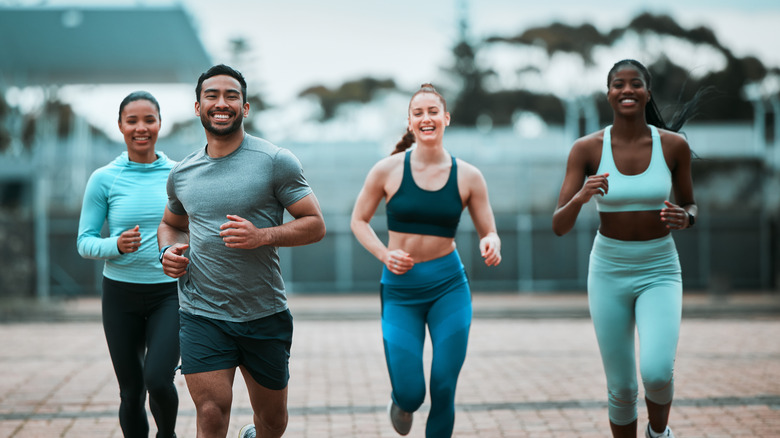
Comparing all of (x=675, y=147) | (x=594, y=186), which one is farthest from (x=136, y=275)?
(x=675, y=147)

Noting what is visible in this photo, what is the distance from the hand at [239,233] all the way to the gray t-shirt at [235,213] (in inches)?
7.5

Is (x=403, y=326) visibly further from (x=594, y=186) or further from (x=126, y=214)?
(x=126, y=214)

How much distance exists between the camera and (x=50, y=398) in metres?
7.72

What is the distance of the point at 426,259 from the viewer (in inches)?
193

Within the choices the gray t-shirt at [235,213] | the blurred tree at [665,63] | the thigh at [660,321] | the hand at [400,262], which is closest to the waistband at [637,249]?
the thigh at [660,321]

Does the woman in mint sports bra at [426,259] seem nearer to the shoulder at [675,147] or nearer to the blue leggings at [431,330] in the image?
the blue leggings at [431,330]

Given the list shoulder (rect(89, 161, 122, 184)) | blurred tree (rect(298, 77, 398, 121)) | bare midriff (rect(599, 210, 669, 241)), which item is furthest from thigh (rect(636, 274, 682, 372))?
blurred tree (rect(298, 77, 398, 121))

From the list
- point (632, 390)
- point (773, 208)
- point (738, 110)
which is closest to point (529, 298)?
point (773, 208)

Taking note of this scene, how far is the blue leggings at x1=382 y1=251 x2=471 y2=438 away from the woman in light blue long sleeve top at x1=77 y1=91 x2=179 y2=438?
118 centimetres

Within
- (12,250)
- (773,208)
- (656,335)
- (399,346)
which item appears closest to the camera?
(656,335)

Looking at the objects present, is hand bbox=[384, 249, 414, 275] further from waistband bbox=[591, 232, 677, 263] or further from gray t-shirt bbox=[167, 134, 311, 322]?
waistband bbox=[591, 232, 677, 263]

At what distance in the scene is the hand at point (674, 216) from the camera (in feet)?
14.7

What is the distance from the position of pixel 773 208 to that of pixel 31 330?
2080 cm

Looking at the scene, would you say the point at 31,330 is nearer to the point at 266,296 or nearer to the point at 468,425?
the point at 468,425
